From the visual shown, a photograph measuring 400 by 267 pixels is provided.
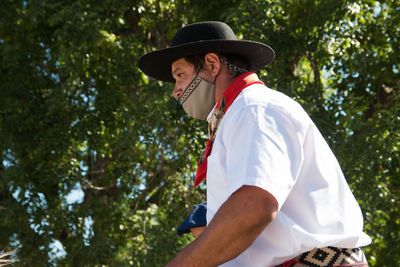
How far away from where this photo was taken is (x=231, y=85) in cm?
183

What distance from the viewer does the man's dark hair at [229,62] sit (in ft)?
6.52

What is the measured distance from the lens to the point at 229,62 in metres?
2.01

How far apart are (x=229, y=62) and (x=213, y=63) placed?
2.4 inches

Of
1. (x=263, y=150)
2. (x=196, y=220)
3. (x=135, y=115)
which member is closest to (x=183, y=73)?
(x=263, y=150)

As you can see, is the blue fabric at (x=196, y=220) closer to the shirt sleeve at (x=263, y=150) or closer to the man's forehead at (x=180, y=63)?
the man's forehead at (x=180, y=63)

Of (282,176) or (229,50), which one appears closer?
(282,176)

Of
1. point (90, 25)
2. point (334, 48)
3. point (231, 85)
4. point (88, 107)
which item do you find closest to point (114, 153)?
point (88, 107)

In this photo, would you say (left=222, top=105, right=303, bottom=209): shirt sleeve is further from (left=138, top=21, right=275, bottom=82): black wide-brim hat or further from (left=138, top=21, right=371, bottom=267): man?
(left=138, top=21, right=275, bottom=82): black wide-brim hat

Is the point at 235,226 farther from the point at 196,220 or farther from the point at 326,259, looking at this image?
the point at 196,220

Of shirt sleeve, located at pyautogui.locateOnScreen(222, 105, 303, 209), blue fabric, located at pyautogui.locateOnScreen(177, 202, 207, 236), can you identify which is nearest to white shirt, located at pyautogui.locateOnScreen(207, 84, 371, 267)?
shirt sleeve, located at pyautogui.locateOnScreen(222, 105, 303, 209)

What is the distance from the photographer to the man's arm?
1.36 meters

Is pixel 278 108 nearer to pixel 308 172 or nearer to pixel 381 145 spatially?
pixel 308 172

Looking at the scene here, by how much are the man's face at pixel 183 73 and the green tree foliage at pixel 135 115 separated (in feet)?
16.9

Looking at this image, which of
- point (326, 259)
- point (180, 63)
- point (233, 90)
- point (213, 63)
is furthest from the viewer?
point (180, 63)
